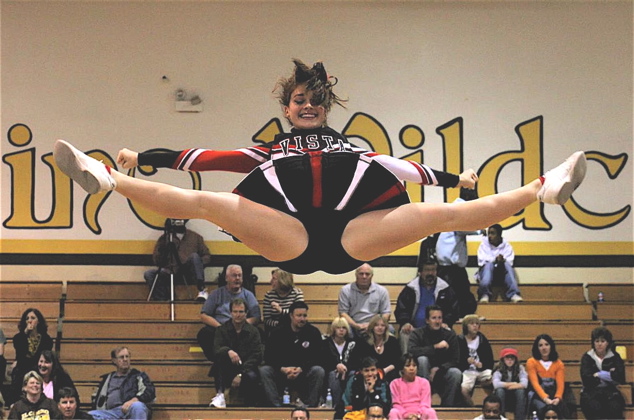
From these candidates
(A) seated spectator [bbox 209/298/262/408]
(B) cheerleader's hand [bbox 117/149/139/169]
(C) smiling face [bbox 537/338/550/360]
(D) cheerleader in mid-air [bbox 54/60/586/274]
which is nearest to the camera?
(D) cheerleader in mid-air [bbox 54/60/586/274]

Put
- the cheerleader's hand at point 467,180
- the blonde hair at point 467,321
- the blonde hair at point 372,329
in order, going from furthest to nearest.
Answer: the blonde hair at point 467,321 → the blonde hair at point 372,329 → the cheerleader's hand at point 467,180

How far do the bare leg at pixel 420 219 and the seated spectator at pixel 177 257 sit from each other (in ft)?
19.6

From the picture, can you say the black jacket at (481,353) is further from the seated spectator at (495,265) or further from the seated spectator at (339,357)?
the seated spectator at (495,265)

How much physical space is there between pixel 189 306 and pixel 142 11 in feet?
11.8

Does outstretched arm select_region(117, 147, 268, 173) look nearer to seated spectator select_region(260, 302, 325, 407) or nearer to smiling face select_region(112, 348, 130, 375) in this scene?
seated spectator select_region(260, 302, 325, 407)

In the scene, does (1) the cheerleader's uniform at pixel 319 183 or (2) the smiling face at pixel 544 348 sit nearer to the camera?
(1) the cheerleader's uniform at pixel 319 183

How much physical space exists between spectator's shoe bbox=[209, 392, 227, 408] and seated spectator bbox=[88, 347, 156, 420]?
0.55 metres

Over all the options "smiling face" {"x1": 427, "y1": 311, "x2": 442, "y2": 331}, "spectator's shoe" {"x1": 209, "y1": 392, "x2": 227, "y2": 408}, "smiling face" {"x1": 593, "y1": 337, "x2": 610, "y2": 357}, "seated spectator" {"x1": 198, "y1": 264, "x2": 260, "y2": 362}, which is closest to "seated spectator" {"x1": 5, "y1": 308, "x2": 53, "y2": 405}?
"seated spectator" {"x1": 198, "y1": 264, "x2": 260, "y2": 362}

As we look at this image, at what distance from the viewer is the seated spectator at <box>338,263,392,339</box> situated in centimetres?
913

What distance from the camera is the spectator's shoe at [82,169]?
373cm

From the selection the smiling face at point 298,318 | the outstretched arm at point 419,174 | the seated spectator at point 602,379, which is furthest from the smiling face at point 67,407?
the outstretched arm at point 419,174

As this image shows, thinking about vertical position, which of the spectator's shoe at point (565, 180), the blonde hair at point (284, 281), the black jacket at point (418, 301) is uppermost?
the spectator's shoe at point (565, 180)

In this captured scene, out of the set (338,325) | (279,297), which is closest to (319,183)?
(338,325)

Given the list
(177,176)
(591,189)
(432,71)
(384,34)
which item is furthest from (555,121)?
(177,176)
